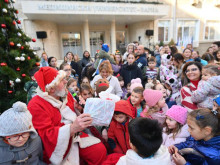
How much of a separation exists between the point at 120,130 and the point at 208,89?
4.23 feet

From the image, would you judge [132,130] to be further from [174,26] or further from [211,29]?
[211,29]

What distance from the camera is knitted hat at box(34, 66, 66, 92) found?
4.94 feet

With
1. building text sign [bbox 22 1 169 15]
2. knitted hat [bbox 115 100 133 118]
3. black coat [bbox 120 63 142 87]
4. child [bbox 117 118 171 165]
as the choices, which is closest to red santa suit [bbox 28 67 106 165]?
knitted hat [bbox 115 100 133 118]

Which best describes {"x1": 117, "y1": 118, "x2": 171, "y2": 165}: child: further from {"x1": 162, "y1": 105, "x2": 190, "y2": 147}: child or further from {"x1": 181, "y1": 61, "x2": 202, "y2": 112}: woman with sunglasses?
{"x1": 181, "y1": 61, "x2": 202, "y2": 112}: woman with sunglasses

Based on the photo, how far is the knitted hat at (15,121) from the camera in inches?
45.8

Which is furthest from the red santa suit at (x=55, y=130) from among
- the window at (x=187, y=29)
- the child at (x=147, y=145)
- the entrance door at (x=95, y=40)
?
the window at (x=187, y=29)

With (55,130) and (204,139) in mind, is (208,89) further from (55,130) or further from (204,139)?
(55,130)

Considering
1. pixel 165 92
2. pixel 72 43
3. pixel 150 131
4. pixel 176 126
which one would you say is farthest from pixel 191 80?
pixel 72 43

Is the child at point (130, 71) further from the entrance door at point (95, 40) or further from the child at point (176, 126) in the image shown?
the entrance door at point (95, 40)

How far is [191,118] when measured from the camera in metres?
1.39

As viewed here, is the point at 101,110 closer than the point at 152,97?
Yes

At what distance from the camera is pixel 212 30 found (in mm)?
16594

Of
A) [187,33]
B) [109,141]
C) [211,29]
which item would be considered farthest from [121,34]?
[109,141]

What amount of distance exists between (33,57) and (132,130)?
125 inches
